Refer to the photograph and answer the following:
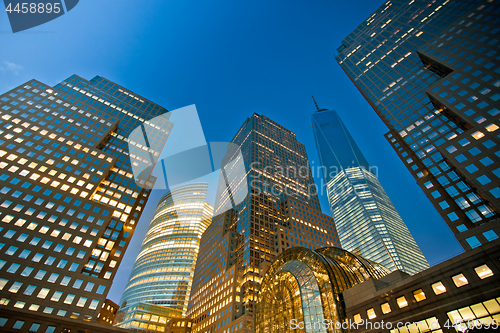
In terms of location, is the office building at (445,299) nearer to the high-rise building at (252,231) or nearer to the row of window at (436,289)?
the row of window at (436,289)

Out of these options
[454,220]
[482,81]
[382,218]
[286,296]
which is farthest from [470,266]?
[382,218]

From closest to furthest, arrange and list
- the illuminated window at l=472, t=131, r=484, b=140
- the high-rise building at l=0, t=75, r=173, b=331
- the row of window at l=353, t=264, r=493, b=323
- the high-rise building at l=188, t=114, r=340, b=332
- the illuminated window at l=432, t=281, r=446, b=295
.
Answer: the row of window at l=353, t=264, r=493, b=323, the illuminated window at l=432, t=281, r=446, b=295, the high-rise building at l=0, t=75, r=173, b=331, the illuminated window at l=472, t=131, r=484, b=140, the high-rise building at l=188, t=114, r=340, b=332

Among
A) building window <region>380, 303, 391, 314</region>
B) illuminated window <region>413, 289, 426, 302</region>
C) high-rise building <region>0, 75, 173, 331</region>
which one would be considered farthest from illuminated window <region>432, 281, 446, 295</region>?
high-rise building <region>0, 75, 173, 331</region>

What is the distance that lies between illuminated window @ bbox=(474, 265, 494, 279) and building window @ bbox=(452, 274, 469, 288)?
61.7 inches

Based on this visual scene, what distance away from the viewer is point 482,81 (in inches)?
2552

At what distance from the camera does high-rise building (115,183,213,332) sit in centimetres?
12406

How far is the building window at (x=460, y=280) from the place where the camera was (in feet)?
99.7

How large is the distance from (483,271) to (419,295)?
8.01 metres

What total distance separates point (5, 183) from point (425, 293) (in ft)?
314

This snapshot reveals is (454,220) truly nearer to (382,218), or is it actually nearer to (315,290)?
(315,290)

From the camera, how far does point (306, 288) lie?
52156mm

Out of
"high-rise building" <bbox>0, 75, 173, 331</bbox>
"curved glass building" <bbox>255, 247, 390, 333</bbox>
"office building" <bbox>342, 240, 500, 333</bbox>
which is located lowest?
"office building" <bbox>342, 240, 500, 333</bbox>

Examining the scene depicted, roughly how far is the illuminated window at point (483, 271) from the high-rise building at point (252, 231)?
58.8 meters

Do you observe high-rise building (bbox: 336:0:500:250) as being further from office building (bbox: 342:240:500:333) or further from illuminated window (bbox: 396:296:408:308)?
illuminated window (bbox: 396:296:408:308)
